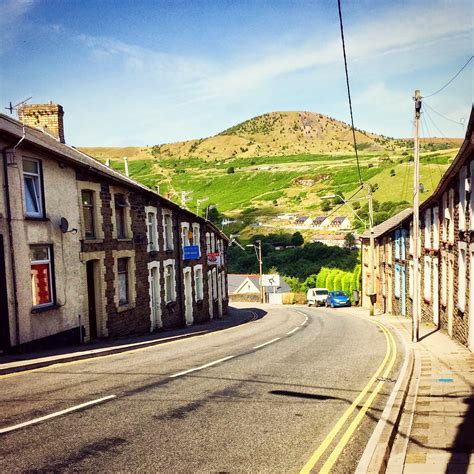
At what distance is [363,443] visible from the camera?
763 cm

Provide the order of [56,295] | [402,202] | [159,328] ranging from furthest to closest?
[402,202] < [159,328] < [56,295]

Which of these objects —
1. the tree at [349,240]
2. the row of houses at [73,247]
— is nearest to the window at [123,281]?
the row of houses at [73,247]

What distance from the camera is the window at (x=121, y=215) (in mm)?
20719

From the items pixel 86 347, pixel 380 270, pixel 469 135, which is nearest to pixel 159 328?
pixel 86 347

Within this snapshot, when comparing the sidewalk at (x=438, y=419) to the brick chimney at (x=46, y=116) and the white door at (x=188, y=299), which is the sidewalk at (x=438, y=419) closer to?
the white door at (x=188, y=299)

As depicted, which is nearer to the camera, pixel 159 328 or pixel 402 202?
pixel 159 328

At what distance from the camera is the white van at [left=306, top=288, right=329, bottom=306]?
52.0m

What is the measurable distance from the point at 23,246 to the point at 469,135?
13.0 metres

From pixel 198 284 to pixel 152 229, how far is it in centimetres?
903

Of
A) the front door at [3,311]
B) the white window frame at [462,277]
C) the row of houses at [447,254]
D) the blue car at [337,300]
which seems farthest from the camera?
the blue car at [337,300]

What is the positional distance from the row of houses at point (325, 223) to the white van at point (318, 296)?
63.3 m

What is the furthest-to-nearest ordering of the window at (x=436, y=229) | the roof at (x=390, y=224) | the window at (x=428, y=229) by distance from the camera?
the roof at (x=390, y=224), the window at (x=428, y=229), the window at (x=436, y=229)

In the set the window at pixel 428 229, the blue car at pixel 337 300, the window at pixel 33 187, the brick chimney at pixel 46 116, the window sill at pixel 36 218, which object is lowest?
the blue car at pixel 337 300

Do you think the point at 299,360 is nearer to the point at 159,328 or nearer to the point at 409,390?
the point at 409,390
